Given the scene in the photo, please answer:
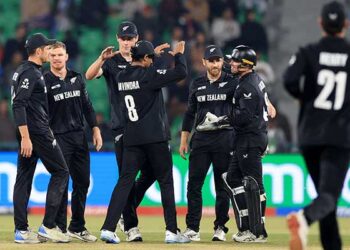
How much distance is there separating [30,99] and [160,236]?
285cm

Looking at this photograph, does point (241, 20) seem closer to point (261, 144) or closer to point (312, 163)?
point (261, 144)

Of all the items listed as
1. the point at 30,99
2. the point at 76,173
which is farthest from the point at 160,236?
the point at 30,99

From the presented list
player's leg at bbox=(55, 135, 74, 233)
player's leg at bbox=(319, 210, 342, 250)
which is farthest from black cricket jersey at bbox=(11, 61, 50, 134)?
player's leg at bbox=(319, 210, 342, 250)

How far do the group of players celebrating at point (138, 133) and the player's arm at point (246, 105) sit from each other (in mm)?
12

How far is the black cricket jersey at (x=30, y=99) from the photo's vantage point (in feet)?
37.0

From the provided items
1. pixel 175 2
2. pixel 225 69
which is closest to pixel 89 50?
pixel 175 2

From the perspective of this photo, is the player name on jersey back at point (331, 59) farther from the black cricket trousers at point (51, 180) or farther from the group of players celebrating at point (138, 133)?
the black cricket trousers at point (51, 180)

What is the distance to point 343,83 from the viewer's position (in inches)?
328

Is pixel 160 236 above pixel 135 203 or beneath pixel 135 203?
beneath

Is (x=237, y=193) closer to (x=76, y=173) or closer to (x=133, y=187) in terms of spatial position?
(x=133, y=187)

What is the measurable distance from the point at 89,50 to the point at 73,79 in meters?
12.1

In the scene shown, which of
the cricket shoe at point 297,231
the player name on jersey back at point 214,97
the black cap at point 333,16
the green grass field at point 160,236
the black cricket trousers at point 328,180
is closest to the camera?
the cricket shoe at point 297,231

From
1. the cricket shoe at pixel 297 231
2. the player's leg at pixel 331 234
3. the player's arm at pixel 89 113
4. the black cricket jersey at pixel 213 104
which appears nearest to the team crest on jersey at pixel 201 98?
the black cricket jersey at pixel 213 104

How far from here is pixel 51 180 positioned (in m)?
11.6
